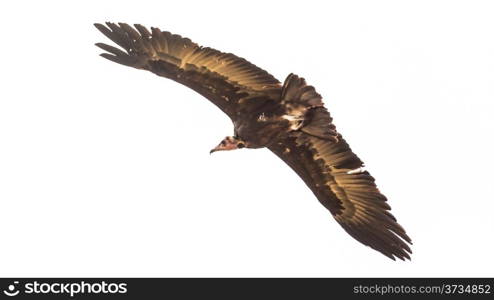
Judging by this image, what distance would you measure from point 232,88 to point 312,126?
1574mm

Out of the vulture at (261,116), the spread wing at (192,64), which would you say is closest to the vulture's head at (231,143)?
the vulture at (261,116)

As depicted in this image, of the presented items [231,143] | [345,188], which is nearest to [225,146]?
[231,143]

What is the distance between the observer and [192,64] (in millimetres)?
13469

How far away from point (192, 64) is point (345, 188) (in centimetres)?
295

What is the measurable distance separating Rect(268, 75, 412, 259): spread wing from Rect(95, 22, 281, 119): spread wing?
87cm

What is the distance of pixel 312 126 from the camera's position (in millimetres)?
12477

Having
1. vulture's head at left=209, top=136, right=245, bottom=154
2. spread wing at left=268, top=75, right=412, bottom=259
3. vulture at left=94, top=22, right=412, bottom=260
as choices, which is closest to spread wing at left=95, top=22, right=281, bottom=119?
vulture at left=94, top=22, right=412, bottom=260

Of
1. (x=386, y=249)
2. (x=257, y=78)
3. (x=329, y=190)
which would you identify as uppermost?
(x=257, y=78)

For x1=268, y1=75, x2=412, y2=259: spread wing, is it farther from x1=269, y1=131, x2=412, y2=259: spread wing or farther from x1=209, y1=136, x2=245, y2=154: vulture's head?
x1=209, y1=136, x2=245, y2=154: vulture's head

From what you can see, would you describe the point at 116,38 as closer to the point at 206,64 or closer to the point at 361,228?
the point at 206,64

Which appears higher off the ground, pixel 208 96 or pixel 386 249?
pixel 208 96

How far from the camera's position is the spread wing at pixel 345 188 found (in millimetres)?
13695

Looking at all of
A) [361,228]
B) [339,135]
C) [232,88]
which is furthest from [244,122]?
[361,228]

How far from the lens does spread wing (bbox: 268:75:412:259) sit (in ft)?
44.9
